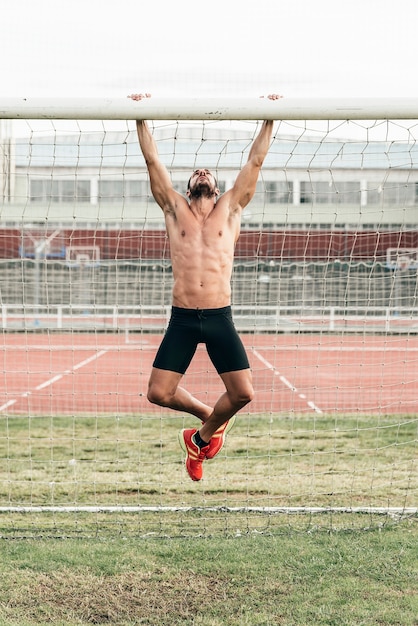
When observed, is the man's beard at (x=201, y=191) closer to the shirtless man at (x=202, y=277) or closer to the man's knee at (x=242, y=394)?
the shirtless man at (x=202, y=277)

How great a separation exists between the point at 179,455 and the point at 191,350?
443cm

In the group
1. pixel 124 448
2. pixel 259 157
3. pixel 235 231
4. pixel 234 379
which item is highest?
pixel 259 157

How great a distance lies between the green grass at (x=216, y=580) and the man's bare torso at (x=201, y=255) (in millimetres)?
1913

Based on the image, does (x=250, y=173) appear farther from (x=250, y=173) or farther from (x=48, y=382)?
(x=48, y=382)

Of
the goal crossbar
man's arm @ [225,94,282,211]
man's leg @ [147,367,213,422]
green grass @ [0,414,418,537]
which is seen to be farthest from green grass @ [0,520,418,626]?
the goal crossbar

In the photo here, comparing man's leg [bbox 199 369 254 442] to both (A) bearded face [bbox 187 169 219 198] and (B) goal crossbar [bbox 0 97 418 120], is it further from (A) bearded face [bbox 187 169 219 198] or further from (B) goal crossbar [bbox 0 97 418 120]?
(B) goal crossbar [bbox 0 97 418 120]

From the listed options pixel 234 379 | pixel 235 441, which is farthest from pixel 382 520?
pixel 235 441

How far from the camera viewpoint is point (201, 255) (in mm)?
5426

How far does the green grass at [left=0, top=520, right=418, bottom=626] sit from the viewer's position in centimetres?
476

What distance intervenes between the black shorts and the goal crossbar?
1501 mm

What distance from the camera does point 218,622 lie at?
15.3ft

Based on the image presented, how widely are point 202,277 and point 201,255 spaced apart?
0.16 meters

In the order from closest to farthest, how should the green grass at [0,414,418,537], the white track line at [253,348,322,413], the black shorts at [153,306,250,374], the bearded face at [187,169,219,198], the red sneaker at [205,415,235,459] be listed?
the black shorts at [153,306,250,374]
the bearded face at [187,169,219,198]
the red sneaker at [205,415,235,459]
the green grass at [0,414,418,537]
the white track line at [253,348,322,413]

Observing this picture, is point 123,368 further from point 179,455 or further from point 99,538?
point 99,538
